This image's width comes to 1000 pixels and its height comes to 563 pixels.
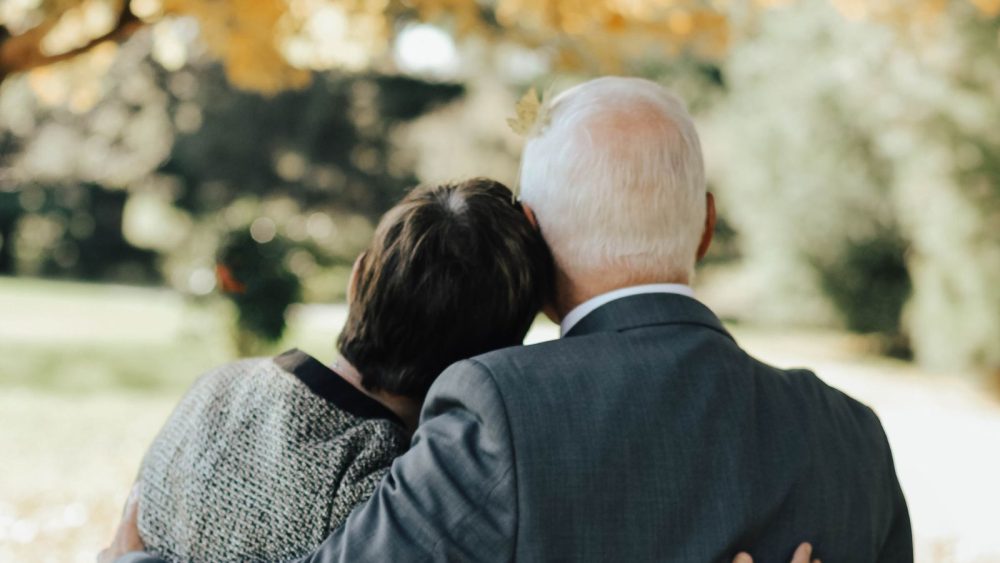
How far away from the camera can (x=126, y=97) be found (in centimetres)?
2594

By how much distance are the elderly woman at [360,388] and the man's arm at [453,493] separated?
0.22 m

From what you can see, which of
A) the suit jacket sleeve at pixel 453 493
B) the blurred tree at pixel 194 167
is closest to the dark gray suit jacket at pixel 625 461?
the suit jacket sleeve at pixel 453 493

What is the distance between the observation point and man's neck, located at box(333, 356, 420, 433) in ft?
5.85

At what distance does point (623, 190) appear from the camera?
5.31ft

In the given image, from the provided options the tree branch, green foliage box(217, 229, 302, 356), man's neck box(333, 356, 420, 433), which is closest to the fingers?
man's neck box(333, 356, 420, 433)

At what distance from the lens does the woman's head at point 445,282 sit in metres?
1.65

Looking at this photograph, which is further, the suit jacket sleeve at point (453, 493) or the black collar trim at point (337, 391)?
the black collar trim at point (337, 391)

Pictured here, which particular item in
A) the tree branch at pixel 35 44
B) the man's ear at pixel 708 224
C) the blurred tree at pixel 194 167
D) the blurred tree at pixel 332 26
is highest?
the blurred tree at pixel 332 26

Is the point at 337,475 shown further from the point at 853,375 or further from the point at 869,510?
the point at 853,375

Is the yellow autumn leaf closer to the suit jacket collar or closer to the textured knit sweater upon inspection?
the suit jacket collar

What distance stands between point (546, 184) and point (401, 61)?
24.9m

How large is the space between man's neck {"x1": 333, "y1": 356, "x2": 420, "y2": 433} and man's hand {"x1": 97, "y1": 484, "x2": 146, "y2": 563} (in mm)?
459

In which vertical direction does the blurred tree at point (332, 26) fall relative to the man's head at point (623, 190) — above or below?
above

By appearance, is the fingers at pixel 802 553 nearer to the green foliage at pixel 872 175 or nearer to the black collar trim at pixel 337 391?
the black collar trim at pixel 337 391
